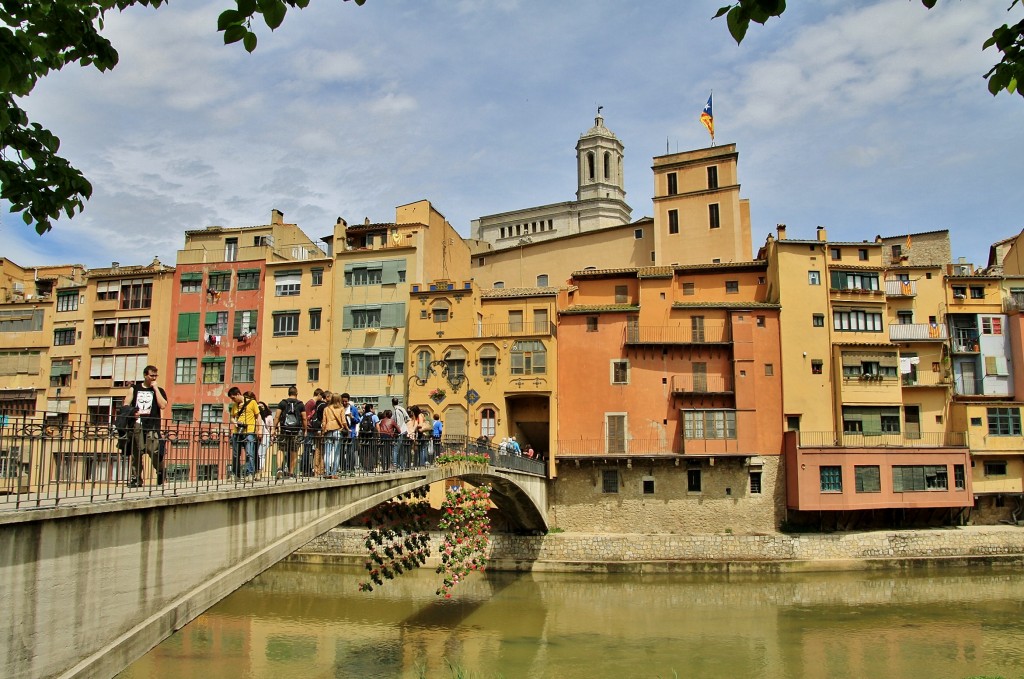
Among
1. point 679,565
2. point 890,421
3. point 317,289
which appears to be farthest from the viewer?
point 317,289

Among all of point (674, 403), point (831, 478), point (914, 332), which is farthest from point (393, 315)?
point (914, 332)

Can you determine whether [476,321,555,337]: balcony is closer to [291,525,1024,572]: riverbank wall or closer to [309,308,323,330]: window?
[309,308,323,330]: window

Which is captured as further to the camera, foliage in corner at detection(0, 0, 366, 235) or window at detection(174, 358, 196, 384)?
window at detection(174, 358, 196, 384)

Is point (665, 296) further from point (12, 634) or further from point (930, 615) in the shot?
point (12, 634)

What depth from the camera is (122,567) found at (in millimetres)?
9945

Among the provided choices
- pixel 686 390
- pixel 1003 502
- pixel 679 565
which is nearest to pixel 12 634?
pixel 679 565

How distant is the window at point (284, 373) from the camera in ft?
155

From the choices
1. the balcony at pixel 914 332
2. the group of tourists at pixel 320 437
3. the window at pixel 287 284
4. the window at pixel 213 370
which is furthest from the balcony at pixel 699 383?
the window at pixel 213 370

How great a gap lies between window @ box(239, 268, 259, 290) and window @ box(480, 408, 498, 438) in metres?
16.1

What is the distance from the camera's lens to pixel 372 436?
1997 centimetres

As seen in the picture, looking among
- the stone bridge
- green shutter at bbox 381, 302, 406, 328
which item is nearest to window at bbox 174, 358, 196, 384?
green shutter at bbox 381, 302, 406, 328

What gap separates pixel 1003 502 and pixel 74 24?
47.3m

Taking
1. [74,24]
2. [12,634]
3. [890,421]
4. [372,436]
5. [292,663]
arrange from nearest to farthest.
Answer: [74,24] < [12,634] < [372,436] < [292,663] < [890,421]

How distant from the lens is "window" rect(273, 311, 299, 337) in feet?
157
